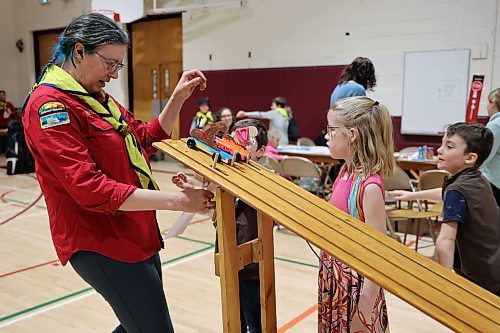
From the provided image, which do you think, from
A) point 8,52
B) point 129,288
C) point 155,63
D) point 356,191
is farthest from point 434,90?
point 8,52

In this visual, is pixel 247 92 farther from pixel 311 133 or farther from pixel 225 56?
pixel 311 133

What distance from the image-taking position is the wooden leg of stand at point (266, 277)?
1608 millimetres

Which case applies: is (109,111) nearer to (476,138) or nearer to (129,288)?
(129,288)

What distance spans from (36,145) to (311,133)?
754 cm

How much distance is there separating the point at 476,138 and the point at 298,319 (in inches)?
62.7

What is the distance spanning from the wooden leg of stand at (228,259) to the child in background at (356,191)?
0.47m

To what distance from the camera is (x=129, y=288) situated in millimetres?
1541

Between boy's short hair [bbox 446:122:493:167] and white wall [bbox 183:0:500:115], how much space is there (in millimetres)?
5199

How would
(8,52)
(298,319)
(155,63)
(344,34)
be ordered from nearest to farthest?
(298,319)
(344,34)
(155,63)
(8,52)

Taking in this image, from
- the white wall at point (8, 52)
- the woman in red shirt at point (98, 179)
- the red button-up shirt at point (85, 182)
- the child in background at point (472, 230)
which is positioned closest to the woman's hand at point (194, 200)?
the woman in red shirt at point (98, 179)

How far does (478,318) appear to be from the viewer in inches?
44.3

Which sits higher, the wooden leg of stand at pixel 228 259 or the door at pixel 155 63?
the door at pixel 155 63

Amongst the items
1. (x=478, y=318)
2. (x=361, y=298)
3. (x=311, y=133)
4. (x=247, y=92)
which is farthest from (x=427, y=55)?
(x=478, y=318)

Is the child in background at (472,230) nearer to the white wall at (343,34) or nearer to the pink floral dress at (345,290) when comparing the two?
the pink floral dress at (345,290)
